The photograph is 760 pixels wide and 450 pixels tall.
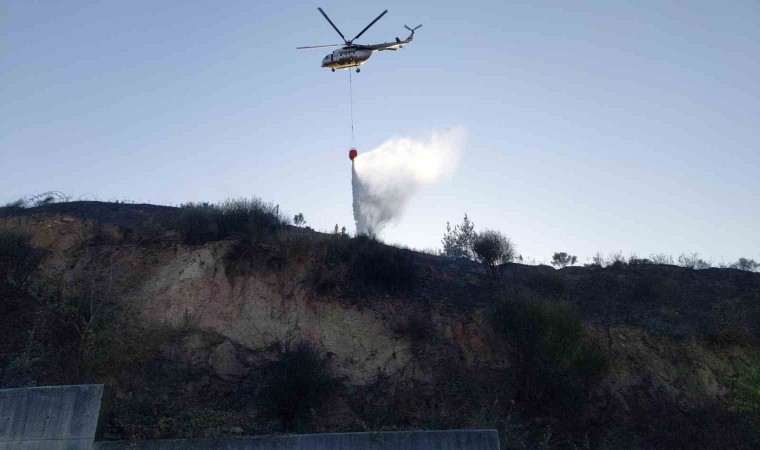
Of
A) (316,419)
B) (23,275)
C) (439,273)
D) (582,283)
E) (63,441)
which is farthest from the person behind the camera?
(582,283)

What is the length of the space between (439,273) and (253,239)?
7.43 metres

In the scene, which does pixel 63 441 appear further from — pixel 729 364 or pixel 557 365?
pixel 729 364

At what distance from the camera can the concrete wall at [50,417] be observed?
42.7 ft

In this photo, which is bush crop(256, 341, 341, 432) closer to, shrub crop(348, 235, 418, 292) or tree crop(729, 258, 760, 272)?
shrub crop(348, 235, 418, 292)

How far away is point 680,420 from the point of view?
18.0m

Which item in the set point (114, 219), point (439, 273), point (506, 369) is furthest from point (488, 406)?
point (114, 219)

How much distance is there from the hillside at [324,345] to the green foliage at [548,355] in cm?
5

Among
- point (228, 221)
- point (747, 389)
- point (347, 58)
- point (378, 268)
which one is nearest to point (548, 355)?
point (747, 389)

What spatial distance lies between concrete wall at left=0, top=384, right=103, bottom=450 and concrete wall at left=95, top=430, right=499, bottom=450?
1.77 feet

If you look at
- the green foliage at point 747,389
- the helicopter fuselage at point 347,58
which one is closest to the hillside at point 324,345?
the green foliage at point 747,389

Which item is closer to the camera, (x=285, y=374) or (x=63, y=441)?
(x=63, y=441)

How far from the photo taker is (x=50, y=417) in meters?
13.1

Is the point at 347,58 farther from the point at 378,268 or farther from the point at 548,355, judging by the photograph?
the point at 548,355

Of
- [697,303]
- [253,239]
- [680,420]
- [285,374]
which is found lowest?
[680,420]
